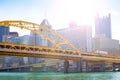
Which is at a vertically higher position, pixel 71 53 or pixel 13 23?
pixel 13 23

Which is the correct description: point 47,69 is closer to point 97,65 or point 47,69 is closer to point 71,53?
point 97,65

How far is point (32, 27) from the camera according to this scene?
9675 centimetres

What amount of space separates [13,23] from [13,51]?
32.3 feet

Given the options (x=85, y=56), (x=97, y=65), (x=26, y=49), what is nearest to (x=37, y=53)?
(x=26, y=49)

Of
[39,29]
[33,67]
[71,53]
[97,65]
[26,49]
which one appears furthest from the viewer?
[33,67]

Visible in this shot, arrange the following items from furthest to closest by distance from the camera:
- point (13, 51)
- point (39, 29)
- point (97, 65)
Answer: point (97, 65) < point (39, 29) < point (13, 51)

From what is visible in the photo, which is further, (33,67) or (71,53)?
(33,67)

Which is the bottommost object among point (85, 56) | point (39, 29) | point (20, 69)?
point (20, 69)

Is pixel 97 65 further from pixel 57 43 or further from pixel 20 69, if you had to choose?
pixel 20 69

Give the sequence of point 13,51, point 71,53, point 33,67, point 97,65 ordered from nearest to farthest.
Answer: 1. point 13,51
2. point 71,53
3. point 97,65
4. point 33,67

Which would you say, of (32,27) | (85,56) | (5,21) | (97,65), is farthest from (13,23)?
(97,65)

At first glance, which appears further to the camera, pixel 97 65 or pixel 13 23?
pixel 97 65

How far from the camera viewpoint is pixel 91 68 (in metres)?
154

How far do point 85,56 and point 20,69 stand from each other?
7925 cm
